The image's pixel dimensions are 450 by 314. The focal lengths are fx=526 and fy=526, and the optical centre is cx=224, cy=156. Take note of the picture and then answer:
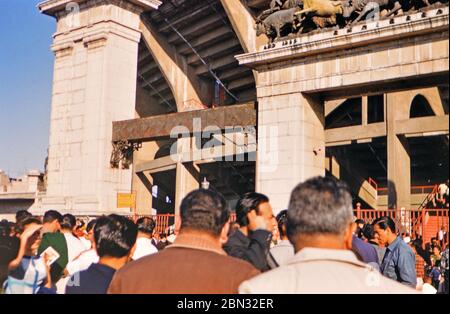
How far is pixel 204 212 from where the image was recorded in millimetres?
2957

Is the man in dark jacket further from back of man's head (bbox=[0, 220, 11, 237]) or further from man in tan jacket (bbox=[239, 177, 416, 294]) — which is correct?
back of man's head (bbox=[0, 220, 11, 237])

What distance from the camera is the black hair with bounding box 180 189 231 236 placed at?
293cm

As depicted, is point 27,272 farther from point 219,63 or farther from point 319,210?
point 219,63

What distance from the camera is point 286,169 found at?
33.8 feet

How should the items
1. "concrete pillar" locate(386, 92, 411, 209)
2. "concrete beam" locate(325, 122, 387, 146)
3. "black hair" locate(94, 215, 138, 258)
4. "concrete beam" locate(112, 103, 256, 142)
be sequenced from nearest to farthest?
"black hair" locate(94, 215, 138, 258) → "concrete beam" locate(112, 103, 256, 142) → "concrete pillar" locate(386, 92, 411, 209) → "concrete beam" locate(325, 122, 387, 146)

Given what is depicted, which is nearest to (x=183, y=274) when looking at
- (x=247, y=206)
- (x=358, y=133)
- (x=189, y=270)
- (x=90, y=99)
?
(x=189, y=270)

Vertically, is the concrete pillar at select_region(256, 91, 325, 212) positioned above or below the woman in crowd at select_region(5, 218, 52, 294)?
above

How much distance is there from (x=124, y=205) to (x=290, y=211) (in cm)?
1169

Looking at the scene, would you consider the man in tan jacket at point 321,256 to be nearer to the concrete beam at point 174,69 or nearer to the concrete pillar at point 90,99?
the concrete pillar at point 90,99

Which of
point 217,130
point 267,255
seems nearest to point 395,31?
point 217,130

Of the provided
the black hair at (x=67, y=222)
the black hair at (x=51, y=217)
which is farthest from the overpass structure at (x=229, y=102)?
the black hair at (x=51, y=217)

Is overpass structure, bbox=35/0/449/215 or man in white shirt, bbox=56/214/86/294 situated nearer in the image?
man in white shirt, bbox=56/214/86/294

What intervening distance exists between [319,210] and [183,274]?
0.80 m

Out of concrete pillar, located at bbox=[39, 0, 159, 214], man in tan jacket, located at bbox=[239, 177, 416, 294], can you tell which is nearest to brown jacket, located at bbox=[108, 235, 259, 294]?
man in tan jacket, located at bbox=[239, 177, 416, 294]
